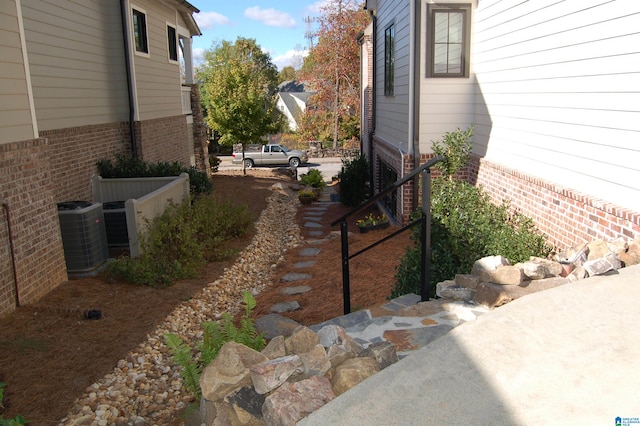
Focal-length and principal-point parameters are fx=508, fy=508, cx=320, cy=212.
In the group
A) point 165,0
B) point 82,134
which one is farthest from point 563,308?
point 165,0

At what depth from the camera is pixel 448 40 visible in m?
9.66

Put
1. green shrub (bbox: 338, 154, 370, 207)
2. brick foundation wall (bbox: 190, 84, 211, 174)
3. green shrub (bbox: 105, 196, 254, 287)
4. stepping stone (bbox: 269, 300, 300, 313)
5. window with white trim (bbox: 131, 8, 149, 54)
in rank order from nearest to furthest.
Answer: stepping stone (bbox: 269, 300, 300, 313), green shrub (bbox: 105, 196, 254, 287), window with white trim (bbox: 131, 8, 149, 54), green shrub (bbox: 338, 154, 370, 207), brick foundation wall (bbox: 190, 84, 211, 174)

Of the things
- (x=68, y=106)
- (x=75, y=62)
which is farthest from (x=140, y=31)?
(x=68, y=106)

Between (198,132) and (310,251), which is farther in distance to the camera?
(198,132)

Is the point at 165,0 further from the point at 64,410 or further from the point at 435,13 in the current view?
the point at 64,410

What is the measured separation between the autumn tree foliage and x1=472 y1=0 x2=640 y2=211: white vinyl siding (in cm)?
2541

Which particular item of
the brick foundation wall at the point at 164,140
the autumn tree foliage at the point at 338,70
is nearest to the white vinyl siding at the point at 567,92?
the brick foundation wall at the point at 164,140

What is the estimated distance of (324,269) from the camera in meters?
9.12

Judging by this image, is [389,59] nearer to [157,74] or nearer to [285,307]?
[157,74]

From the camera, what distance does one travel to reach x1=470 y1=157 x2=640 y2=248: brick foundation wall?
16.0 feet

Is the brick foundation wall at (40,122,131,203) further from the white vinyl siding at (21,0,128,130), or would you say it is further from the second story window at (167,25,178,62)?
the second story window at (167,25,178,62)

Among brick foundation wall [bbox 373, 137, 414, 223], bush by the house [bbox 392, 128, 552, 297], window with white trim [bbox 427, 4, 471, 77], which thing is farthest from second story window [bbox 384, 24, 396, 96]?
bush by the house [bbox 392, 128, 552, 297]

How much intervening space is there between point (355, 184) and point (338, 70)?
66.0 ft

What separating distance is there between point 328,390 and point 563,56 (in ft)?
16.9
